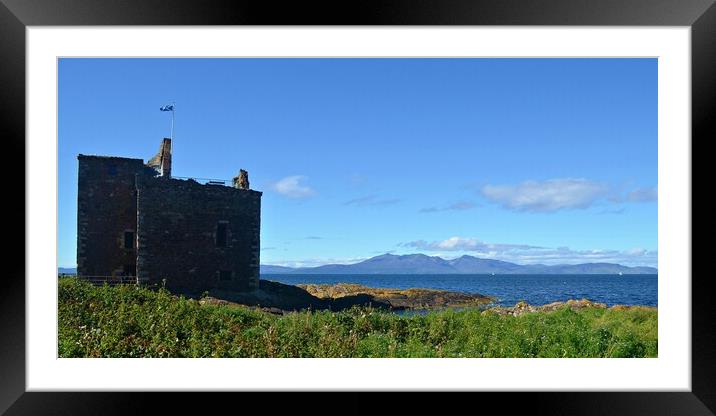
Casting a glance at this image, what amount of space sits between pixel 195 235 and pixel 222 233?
79 cm

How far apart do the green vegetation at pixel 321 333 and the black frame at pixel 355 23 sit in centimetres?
175

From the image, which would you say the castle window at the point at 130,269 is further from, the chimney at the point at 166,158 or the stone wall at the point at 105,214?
the chimney at the point at 166,158

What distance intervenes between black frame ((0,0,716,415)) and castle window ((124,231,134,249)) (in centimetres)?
1498

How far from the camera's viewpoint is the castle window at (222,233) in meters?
17.6

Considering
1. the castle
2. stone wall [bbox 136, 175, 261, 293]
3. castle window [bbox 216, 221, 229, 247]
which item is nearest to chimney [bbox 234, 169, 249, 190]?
the castle

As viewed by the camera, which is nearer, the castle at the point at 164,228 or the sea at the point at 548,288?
the castle at the point at 164,228

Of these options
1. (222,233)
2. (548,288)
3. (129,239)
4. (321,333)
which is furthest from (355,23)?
(548,288)

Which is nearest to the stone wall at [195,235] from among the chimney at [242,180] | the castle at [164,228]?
the castle at [164,228]

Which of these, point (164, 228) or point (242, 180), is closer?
point (164, 228)

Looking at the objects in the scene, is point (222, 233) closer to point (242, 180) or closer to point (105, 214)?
point (242, 180)

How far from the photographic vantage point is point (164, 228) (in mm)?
16953

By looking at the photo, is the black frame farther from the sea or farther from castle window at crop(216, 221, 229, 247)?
the sea

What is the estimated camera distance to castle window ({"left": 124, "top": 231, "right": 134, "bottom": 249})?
17.8 meters

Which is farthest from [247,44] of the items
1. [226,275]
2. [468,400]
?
[226,275]
